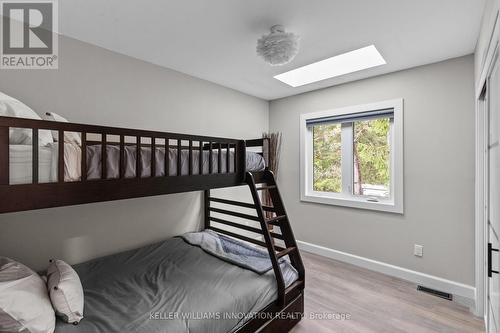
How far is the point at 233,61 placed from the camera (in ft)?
8.06

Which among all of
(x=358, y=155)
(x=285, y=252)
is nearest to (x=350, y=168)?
(x=358, y=155)

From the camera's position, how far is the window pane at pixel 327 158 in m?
3.28

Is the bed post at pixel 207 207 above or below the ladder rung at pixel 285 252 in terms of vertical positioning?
above

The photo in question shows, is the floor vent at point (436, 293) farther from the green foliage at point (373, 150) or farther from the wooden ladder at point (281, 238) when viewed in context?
the wooden ladder at point (281, 238)

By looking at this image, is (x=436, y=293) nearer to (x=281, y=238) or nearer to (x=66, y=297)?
(x=281, y=238)

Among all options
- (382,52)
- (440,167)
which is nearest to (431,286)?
(440,167)

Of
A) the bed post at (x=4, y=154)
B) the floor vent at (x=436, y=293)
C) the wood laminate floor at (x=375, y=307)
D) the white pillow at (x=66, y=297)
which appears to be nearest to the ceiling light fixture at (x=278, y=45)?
the bed post at (x=4, y=154)

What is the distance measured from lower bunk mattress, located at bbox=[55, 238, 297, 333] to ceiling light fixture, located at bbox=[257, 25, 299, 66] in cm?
172

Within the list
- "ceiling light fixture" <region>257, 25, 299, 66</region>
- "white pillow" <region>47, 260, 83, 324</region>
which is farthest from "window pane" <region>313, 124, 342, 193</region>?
"white pillow" <region>47, 260, 83, 324</region>

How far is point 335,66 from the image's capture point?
2.60 m

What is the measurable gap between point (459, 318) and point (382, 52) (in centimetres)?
242

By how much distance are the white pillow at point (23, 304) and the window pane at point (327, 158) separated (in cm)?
308

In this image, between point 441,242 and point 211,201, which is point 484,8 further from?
point 211,201

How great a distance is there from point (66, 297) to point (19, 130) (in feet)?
3.05
